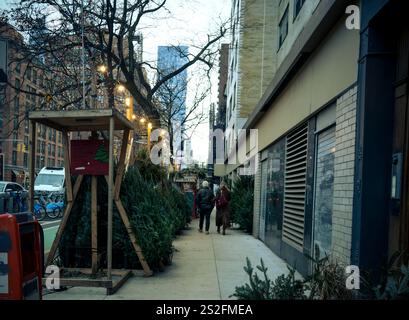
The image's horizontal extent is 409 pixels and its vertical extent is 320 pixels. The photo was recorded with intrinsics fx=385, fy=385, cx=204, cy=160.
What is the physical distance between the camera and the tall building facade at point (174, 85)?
16.0 m

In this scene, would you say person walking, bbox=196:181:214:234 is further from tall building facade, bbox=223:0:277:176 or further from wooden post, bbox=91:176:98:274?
tall building facade, bbox=223:0:277:176

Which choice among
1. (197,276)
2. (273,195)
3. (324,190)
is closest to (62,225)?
(197,276)

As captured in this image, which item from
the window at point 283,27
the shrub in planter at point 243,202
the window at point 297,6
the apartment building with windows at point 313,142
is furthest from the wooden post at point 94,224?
the window at point 283,27

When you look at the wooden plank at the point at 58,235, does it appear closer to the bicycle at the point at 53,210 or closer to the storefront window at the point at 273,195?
the storefront window at the point at 273,195

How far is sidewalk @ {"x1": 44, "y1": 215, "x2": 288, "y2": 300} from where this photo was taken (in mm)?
5723

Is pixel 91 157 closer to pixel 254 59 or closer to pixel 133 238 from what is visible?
pixel 133 238

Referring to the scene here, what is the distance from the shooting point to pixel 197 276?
7008mm

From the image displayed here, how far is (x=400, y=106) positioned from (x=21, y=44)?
12.7m

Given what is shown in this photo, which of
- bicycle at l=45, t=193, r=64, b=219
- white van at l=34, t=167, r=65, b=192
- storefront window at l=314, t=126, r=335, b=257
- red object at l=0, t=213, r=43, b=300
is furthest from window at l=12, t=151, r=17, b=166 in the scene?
red object at l=0, t=213, r=43, b=300

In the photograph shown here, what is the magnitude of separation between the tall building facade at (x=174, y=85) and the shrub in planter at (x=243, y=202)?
18.9 ft

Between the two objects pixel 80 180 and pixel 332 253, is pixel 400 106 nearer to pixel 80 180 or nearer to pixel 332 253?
pixel 332 253
